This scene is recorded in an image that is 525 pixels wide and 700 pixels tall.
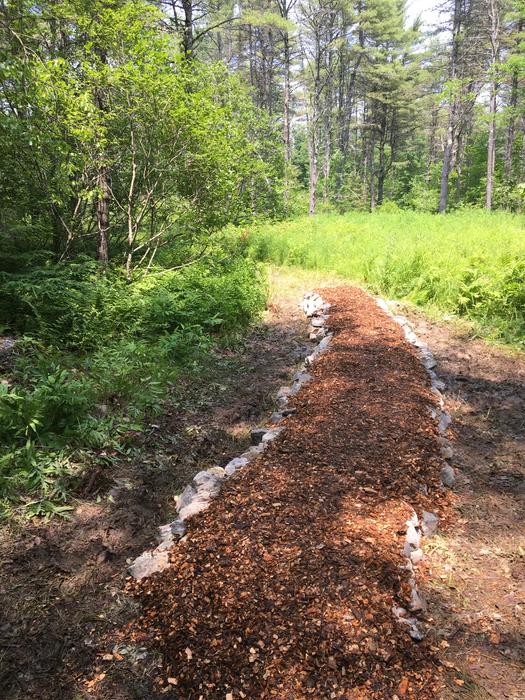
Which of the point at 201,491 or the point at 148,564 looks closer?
the point at 148,564

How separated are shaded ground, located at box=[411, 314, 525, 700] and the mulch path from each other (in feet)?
0.72

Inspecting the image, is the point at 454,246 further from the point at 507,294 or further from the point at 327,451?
the point at 327,451

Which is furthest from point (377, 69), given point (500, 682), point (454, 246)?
point (500, 682)

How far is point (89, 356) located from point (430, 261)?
6839mm

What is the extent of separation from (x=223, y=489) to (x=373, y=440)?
1309 mm

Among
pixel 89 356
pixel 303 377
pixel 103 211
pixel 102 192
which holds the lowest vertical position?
pixel 303 377

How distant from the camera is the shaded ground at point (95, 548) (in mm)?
1856

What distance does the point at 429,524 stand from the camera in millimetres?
2738

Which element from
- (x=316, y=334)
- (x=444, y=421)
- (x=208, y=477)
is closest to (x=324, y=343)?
(x=316, y=334)

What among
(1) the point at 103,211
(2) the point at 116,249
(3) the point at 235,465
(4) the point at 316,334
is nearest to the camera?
(3) the point at 235,465

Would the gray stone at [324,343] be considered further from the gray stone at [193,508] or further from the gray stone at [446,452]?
the gray stone at [193,508]

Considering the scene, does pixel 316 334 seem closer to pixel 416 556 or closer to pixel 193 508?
pixel 193 508

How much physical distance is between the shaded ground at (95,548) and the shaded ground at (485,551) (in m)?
1.51

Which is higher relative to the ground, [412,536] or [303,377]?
[303,377]
